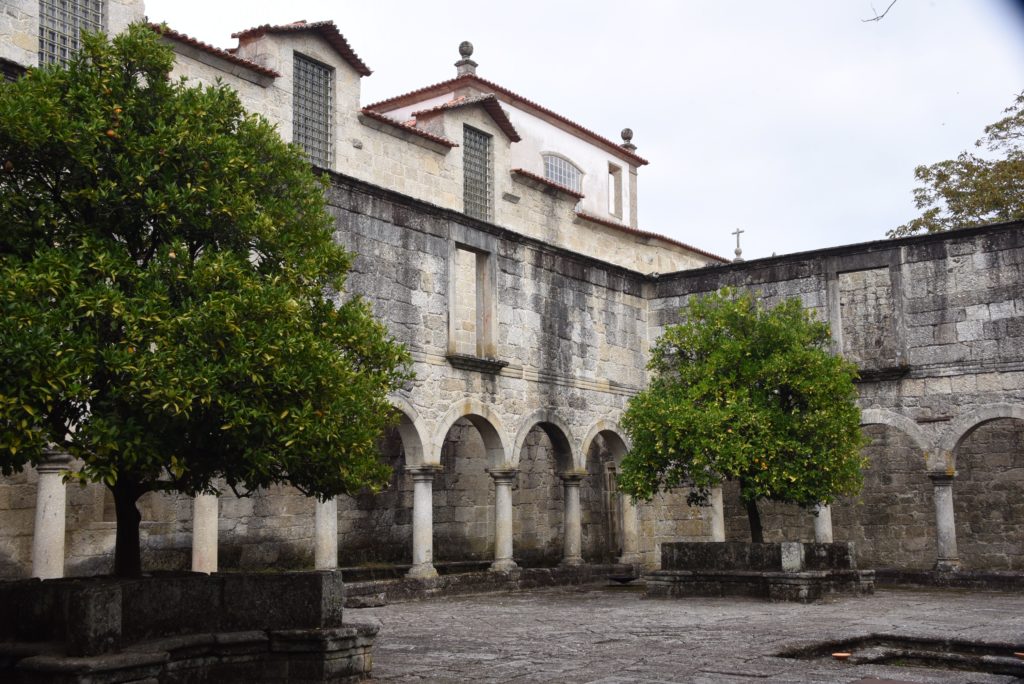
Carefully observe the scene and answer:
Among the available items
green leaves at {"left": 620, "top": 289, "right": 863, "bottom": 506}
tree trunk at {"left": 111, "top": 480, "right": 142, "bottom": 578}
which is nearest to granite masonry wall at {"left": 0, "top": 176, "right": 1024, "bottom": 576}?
green leaves at {"left": 620, "top": 289, "right": 863, "bottom": 506}

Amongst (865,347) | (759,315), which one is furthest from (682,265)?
(759,315)

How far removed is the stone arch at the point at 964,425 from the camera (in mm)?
17219

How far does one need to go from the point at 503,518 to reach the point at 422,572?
6.67ft

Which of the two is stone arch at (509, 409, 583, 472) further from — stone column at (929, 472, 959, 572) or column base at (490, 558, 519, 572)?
stone column at (929, 472, 959, 572)

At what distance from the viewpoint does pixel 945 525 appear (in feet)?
56.4

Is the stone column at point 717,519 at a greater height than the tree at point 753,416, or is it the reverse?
the tree at point 753,416

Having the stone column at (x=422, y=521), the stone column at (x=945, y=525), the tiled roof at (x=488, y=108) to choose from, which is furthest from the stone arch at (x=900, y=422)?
the tiled roof at (x=488, y=108)

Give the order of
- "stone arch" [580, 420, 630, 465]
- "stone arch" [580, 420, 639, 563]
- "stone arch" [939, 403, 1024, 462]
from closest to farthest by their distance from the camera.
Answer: "stone arch" [939, 403, 1024, 462], "stone arch" [580, 420, 630, 465], "stone arch" [580, 420, 639, 563]

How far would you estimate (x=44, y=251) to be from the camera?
6.91m

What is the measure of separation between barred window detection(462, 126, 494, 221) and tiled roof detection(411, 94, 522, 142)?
0.46 m

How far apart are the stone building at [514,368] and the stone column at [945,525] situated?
0.11 feet

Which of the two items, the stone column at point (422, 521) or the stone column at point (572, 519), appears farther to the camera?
the stone column at point (572, 519)

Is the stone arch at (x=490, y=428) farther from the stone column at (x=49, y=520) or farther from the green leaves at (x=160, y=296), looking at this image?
the green leaves at (x=160, y=296)

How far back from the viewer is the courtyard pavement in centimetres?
777
